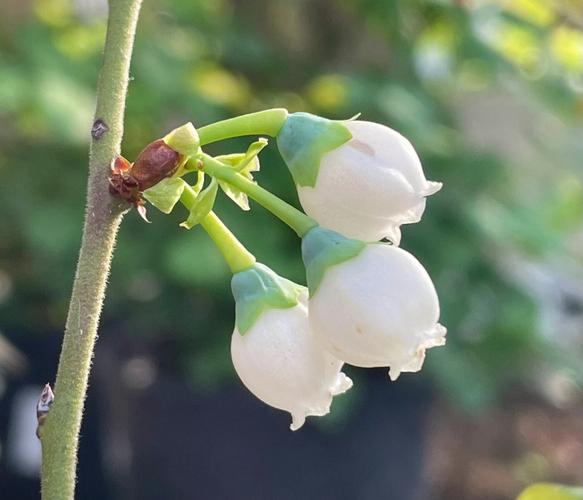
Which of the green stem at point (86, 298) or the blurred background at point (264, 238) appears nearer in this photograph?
the green stem at point (86, 298)

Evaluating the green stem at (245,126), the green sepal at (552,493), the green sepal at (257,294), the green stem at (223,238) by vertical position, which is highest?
the green stem at (245,126)

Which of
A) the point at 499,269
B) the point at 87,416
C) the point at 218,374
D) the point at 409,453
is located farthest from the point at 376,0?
the point at 87,416

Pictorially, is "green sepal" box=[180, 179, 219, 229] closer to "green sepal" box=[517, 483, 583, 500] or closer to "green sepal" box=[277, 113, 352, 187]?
"green sepal" box=[277, 113, 352, 187]

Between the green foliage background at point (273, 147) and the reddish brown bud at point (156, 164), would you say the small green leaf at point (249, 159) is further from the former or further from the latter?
the green foliage background at point (273, 147)

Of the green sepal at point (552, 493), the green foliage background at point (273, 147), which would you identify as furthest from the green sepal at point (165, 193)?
the green foliage background at point (273, 147)

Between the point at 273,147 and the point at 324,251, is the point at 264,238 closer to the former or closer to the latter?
the point at 273,147

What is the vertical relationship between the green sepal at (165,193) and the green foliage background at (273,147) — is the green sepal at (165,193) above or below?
above

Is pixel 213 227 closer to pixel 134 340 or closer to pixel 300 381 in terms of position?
pixel 300 381

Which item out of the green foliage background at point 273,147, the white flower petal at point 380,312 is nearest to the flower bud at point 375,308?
the white flower petal at point 380,312
